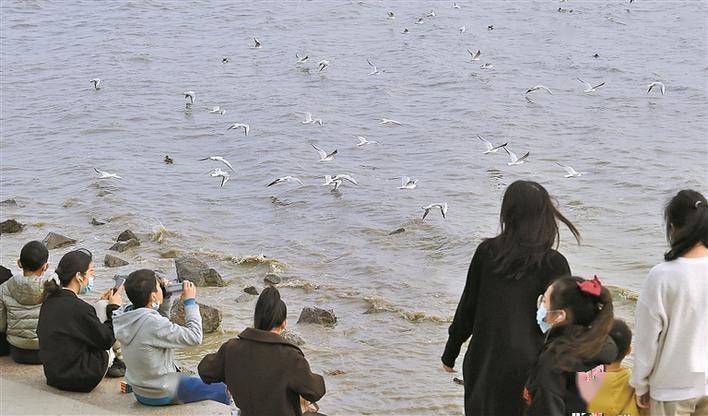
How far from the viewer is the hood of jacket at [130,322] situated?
488cm

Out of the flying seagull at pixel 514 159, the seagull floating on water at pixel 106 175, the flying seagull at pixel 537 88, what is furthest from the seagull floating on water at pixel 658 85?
the seagull floating on water at pixel 106 175

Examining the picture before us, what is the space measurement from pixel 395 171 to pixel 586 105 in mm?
5326

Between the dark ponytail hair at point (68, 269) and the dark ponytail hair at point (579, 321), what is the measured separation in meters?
2.67

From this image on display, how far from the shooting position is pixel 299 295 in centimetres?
939

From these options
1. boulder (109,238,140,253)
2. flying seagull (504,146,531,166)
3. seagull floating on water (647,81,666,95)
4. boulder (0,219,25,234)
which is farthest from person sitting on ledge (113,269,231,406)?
seagull floating on water (647,81,666,95)

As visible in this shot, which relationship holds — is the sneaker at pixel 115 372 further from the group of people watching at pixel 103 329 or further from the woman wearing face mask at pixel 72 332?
the woman wearing face mask at pixel 72 332

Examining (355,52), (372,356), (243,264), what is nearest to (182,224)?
(243,264)

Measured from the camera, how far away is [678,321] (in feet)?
11.9

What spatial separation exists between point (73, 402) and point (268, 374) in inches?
62.6

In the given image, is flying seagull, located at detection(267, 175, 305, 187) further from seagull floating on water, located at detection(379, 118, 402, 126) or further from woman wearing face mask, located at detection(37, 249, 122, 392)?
woman wearing face mask, located at detection(37, 249, 122, 392)

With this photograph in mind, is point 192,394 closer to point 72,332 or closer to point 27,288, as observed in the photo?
point 72,332

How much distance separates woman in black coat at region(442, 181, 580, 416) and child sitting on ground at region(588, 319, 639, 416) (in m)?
0.32

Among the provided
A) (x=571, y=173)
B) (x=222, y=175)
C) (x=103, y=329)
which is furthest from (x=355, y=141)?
(x=103, y=329)

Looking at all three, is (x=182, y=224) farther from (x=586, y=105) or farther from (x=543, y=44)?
(x=543, y=44)
